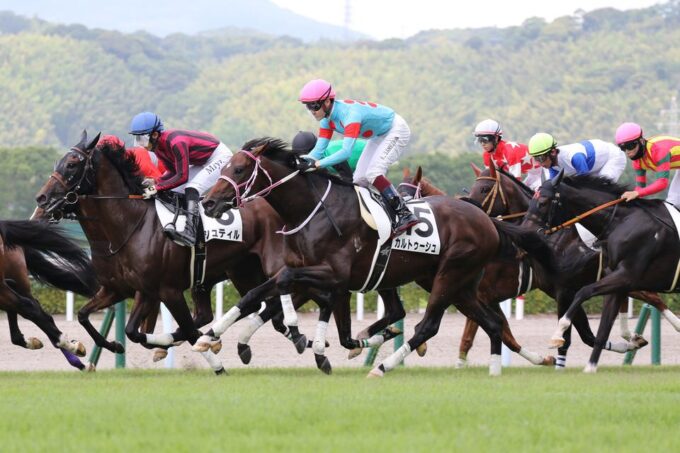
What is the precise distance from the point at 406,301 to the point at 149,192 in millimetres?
9277

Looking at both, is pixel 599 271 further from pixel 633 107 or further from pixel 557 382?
pixel 633 107

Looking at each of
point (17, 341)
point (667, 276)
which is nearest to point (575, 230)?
point (667, 276)

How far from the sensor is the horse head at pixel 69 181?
9727mm

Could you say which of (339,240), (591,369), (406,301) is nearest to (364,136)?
(339,240)

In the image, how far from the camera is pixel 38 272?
1118 centimetres

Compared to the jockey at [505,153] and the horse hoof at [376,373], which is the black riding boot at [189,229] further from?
the jockey at [505,153]

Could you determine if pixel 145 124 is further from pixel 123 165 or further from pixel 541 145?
pixel 541 145

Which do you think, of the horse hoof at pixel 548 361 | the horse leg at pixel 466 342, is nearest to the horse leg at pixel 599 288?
the horse hoof at pixel 548 361

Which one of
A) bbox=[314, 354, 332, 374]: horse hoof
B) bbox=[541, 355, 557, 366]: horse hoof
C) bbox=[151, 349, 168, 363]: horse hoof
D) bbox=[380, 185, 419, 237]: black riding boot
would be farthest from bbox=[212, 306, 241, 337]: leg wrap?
bbox=[541, 355, 557, 366]: horse hoof

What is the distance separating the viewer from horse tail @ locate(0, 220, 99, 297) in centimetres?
1061

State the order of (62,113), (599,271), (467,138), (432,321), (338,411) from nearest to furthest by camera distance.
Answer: (338,411) → (432,321) → (599,271) → (467,138) → (62,113)

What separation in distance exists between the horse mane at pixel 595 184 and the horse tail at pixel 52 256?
3750 millimetres

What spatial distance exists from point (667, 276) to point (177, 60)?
12061cm

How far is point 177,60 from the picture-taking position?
422 feet
